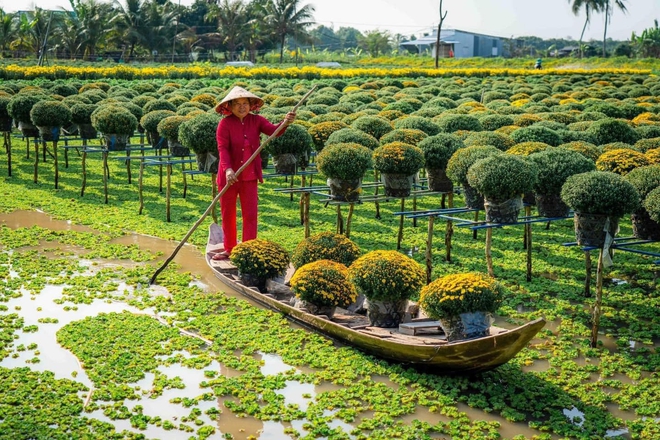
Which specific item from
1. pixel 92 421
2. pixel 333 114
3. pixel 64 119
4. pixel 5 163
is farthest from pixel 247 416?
pixel 5 163

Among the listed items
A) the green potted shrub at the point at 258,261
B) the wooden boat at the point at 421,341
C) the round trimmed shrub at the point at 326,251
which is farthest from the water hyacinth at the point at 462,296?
the green potted shrub at the point at 258,261

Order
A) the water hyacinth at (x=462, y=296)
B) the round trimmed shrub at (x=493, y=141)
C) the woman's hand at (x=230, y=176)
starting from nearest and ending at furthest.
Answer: the water hyacinth at (x=462, y=296), the woman's hand at (x=230, y=176), the round trimmed shrub at (x=493, y=141)

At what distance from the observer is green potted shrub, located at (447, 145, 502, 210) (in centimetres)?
1016

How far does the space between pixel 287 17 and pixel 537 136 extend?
50.4 meters

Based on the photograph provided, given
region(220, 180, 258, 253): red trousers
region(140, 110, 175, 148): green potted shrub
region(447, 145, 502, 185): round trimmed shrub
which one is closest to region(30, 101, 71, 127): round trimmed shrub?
region(140, 110, 175, 148): green potted shrub

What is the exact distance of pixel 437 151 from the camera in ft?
37.3

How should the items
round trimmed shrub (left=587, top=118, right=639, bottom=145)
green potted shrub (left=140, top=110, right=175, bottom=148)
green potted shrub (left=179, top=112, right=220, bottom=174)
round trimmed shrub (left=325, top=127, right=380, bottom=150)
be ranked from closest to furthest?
round trimmed shrub (left=325, top=127, right=380, bottom=150) → green potted shrub (left=179, top=112, right=220, bottom=174) → round trimmed shrub (left=587, top=118, right=639, bottom=145) → green potted shrub (left=140, top=110, right=175, bottom=148)

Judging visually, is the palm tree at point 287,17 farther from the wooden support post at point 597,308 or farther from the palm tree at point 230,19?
the wooden support post at point 597,308

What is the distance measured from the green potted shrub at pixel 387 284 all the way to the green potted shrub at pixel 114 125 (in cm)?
878

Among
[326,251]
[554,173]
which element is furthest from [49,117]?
[554,173]

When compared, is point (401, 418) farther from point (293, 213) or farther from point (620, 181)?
point (293, 213)

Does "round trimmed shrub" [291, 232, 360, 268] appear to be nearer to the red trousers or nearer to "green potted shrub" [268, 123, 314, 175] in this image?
the red trousers

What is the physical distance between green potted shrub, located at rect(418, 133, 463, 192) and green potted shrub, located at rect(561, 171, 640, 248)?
9.12ft

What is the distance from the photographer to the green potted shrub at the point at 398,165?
10.8 metres
